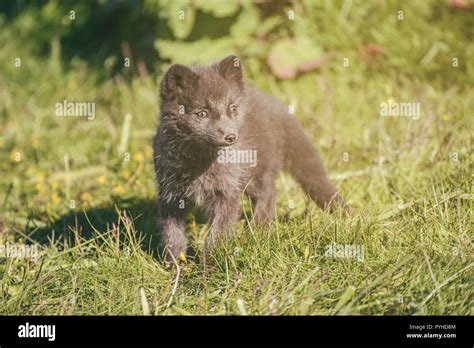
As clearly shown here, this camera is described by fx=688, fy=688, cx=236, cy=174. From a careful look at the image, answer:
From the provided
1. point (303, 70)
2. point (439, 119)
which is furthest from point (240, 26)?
point (439, 119)

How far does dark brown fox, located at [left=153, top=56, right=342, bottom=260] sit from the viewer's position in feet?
15.6

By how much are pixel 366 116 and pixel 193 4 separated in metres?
2.33

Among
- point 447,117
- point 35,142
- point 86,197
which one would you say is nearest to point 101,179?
point 86,197

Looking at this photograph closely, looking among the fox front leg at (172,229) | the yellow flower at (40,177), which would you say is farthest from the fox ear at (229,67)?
the yellow flower at (40,177)

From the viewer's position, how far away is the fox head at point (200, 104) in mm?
4695

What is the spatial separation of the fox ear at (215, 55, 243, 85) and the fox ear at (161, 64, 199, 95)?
0.26m

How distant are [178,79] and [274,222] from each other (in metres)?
1.19

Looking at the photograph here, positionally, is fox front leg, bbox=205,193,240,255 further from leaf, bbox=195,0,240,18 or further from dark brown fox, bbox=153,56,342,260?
leaf, bbox=195,0,240,18

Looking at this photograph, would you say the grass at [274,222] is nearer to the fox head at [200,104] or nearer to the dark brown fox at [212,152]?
the dark brown fox at [212,152]

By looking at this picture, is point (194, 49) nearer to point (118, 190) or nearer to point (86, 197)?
point (118, 190)

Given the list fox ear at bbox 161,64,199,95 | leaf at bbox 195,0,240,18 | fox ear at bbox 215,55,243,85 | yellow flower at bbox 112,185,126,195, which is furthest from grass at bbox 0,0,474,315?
fox ear at bbox 215,55,243,85

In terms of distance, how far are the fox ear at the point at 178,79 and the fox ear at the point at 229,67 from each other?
26 centimetres

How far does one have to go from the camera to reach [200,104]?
4.75 meters
